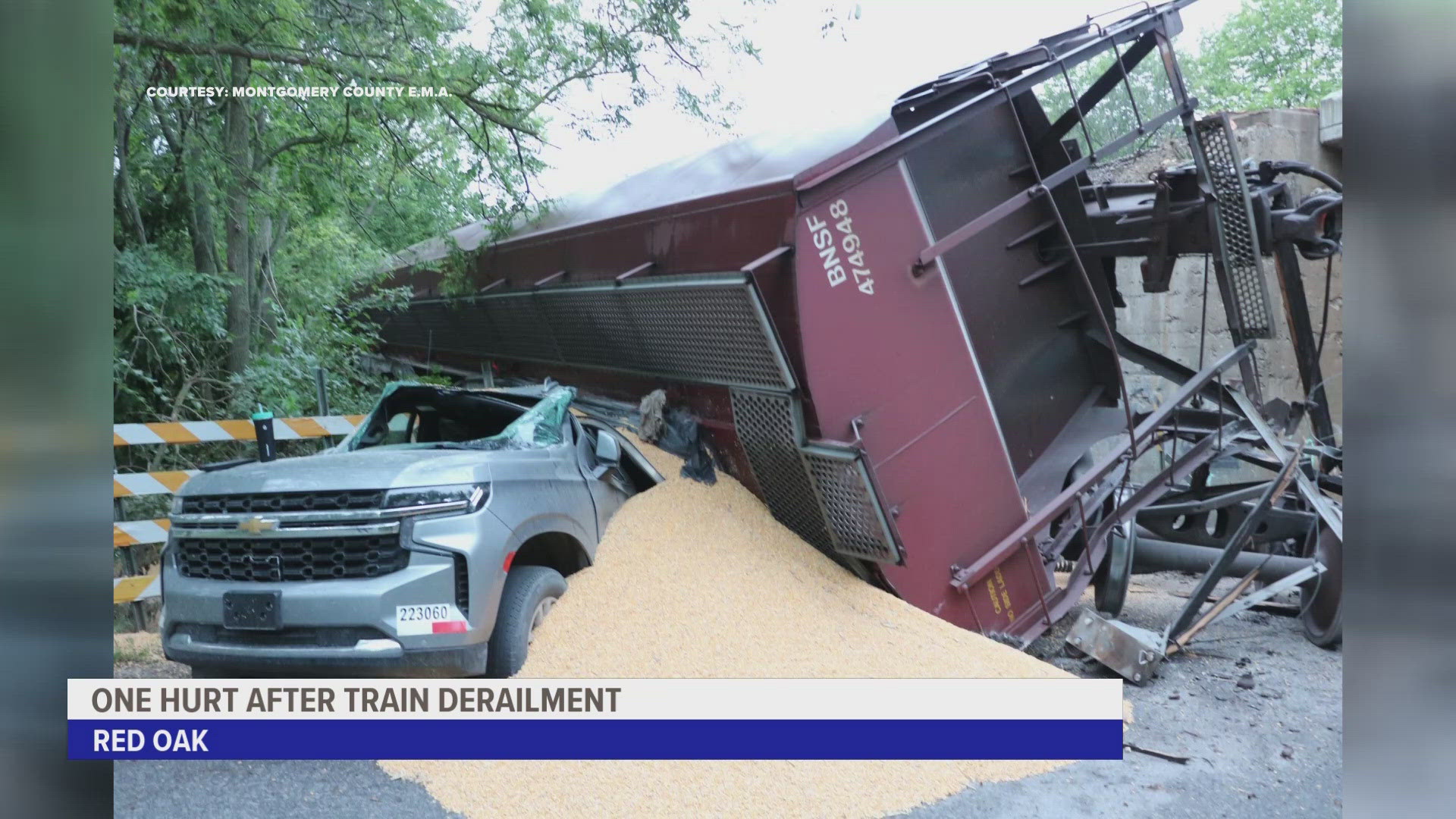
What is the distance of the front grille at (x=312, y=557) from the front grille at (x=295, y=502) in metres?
0.10

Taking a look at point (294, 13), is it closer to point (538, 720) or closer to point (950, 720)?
point (538, 720)

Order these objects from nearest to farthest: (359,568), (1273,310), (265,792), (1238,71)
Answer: (265,792) < (359,568) < (1238,71) < (1273,310)

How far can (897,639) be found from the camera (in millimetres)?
3799

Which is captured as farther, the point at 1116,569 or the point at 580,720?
the point at 1116,569

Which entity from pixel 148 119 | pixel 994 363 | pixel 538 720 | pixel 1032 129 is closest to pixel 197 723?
pixel 538 720

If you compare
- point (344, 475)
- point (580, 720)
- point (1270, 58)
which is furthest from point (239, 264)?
point (1270, 58)

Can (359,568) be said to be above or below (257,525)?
below

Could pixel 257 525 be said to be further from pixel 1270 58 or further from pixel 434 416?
pixel 1270 58

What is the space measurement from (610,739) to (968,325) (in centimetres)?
240

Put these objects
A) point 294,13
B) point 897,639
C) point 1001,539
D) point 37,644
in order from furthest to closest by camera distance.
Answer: point 1001,539 < point 294,13 < point 897,639 < point 37,644

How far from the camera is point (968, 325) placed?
4520mm

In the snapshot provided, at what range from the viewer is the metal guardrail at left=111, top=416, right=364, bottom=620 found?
15.5 feet

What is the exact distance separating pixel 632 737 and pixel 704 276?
1714mm

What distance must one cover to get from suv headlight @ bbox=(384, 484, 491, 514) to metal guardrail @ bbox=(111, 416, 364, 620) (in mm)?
1862
